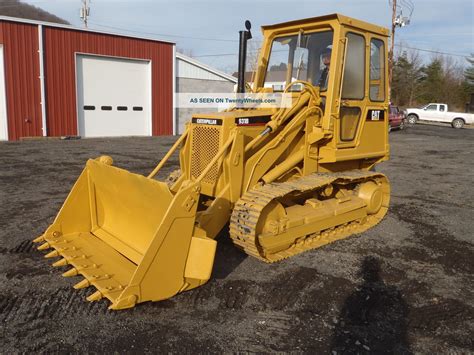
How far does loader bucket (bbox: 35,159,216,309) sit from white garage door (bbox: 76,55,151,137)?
1350 cm

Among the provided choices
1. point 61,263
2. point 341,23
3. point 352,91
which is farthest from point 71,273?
point 341,23

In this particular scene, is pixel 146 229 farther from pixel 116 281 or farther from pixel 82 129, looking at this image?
pixel 82 129

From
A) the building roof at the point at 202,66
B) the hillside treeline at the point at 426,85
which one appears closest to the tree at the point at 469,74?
the hillside treeline at the point at 426,85

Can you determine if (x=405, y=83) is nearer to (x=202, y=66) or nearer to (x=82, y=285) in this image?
(x=202, y=66)

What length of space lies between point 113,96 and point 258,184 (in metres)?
14.6

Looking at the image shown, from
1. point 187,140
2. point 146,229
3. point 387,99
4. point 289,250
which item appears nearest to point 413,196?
point 387,99

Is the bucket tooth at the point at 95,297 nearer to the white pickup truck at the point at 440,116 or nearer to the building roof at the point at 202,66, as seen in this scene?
the building roof at the point at 202,66

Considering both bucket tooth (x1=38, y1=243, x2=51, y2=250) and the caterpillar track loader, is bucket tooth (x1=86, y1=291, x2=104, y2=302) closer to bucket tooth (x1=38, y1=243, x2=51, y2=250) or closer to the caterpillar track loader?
the caterpillar track loader

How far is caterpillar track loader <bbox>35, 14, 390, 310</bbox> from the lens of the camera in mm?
3898

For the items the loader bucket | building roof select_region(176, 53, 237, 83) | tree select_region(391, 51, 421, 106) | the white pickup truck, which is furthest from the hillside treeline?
the loader bucket

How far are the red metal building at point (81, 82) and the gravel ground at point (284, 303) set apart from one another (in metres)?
10.7

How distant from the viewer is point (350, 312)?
3938 mm

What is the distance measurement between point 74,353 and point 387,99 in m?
5.48

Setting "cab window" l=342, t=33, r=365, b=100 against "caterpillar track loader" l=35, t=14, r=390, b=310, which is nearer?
"caterpillar track loader" l=35, t=14, r=390, b=310
